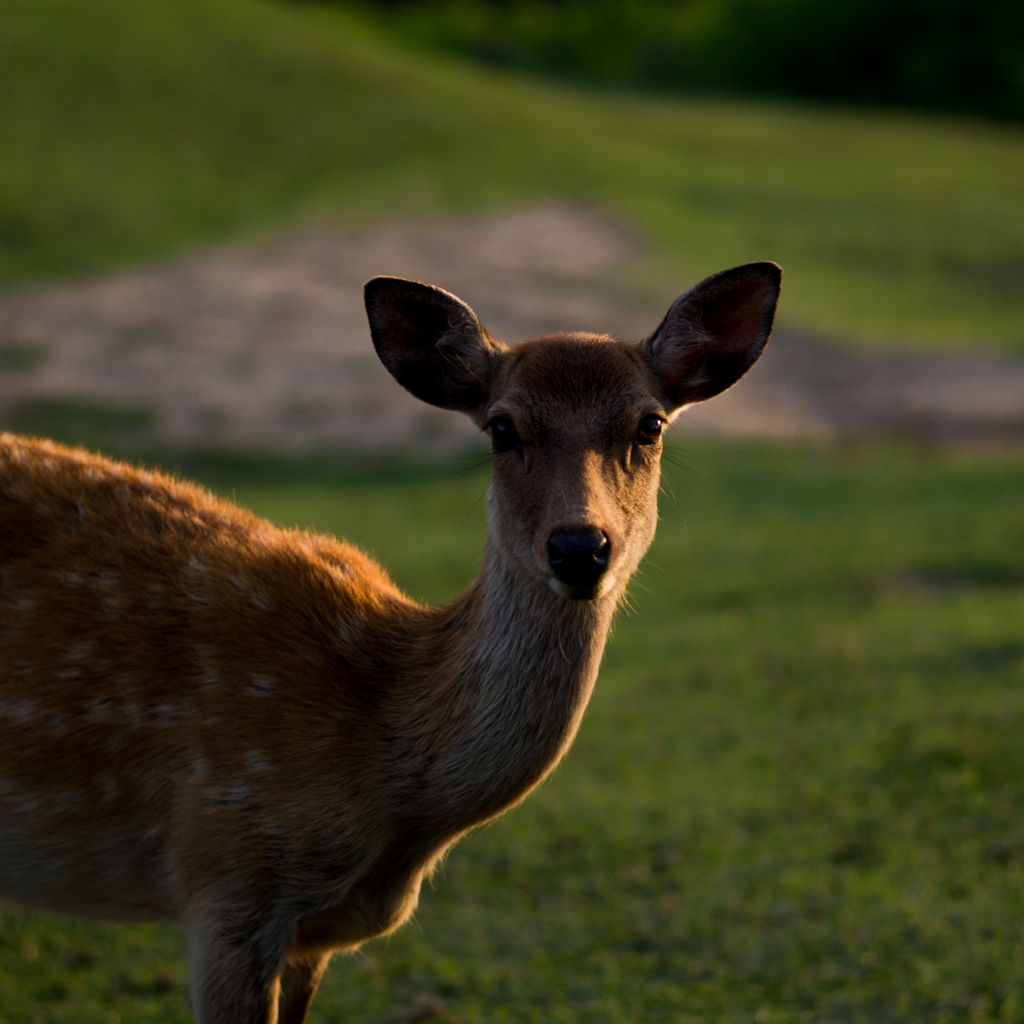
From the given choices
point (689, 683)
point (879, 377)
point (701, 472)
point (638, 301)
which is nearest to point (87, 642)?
point (689, 683)

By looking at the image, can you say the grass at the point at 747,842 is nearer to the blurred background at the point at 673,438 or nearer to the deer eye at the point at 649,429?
the blurred background at the point at 673,438

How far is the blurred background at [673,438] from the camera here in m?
5.02

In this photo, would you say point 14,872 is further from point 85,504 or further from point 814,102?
point 814,102

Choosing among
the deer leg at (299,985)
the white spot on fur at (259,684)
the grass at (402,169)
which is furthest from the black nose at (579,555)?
the grass at (402,169)

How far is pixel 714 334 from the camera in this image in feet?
12.6

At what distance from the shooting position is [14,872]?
11.7ft

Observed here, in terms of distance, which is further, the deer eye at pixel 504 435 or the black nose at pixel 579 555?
the deer eye at pixel 504 435

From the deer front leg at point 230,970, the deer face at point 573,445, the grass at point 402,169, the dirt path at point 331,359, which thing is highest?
the grass at point 402,169

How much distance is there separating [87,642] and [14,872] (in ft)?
2.26

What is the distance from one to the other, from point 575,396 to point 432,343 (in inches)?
21.6

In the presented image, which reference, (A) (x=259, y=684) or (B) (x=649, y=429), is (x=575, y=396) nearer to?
(B) (x=649, y=429)

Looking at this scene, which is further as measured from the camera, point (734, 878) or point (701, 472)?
point (701, 472)

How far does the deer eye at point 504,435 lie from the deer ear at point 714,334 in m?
0.54

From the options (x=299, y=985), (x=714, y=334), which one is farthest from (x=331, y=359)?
(x=299, y=985)
